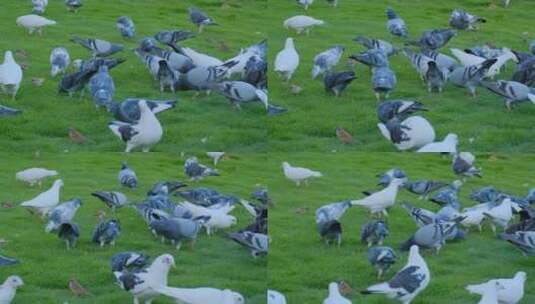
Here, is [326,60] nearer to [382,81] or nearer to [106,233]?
[382,81]

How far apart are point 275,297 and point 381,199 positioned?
1.25 meters

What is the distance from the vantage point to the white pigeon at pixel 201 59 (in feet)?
33.8

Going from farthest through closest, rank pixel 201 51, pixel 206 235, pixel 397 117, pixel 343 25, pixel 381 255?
pixel 343 25, pixel 201 51, pixel 397 117, pixel 206 235, pixel 381 255

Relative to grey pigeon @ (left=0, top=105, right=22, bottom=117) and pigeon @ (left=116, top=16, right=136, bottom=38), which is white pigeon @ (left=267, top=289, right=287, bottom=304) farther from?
pigeon @ (left=116, top=16, right=136, bottom=38)

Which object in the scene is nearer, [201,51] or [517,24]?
[201,51]

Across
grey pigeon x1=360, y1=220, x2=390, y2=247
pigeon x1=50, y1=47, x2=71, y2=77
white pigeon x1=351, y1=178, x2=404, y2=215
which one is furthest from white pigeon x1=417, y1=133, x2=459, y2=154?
pigeon x1=50, y1=47, x2=71, y2=77

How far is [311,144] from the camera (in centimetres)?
973

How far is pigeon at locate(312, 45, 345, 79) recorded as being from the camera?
→ 1046 centimetres

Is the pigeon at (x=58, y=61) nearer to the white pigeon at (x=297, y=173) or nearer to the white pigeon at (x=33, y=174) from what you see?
the white pigeon at (x=33, y=174)

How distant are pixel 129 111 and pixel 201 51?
1924 mm

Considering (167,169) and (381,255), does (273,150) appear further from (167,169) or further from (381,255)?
(381,255)

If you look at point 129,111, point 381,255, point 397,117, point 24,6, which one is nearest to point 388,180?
point 397,117

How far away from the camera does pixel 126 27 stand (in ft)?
37.7

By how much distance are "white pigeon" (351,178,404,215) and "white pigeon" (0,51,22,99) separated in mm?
2905
